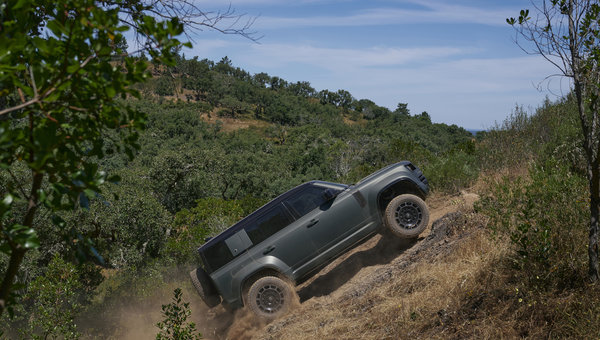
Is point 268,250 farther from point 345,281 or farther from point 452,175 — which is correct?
point 452,175

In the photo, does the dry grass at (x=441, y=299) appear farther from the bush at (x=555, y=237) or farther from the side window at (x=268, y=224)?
the side window at (x=268, y=224)

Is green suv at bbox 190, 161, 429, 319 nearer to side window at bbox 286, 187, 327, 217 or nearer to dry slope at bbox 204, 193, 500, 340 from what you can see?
side window at bbox 286, 187, 327, 217

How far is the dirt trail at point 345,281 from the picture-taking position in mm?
7281


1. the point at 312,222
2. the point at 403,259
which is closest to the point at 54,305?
the point at 312,222

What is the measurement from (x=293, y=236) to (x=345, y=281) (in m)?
1.61

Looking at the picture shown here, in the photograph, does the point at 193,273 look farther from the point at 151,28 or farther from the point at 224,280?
the point at 151,28

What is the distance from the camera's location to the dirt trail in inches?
287

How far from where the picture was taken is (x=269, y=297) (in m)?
7.46

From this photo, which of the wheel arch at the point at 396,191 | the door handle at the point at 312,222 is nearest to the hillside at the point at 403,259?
the wheel arch at the point at 396,191

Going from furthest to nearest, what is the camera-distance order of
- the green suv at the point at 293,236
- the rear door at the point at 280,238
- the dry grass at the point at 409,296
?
the rear door at the point at 280,238 → the green suv at the point at 293,236 → the dry grass at the point at 409,296

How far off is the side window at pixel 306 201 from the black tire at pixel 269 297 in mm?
1172

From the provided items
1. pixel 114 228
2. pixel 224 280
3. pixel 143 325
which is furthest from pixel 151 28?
pixel 114 228

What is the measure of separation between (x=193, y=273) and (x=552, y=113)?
988 centimetres

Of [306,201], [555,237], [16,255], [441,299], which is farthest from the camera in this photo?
[306,201]
